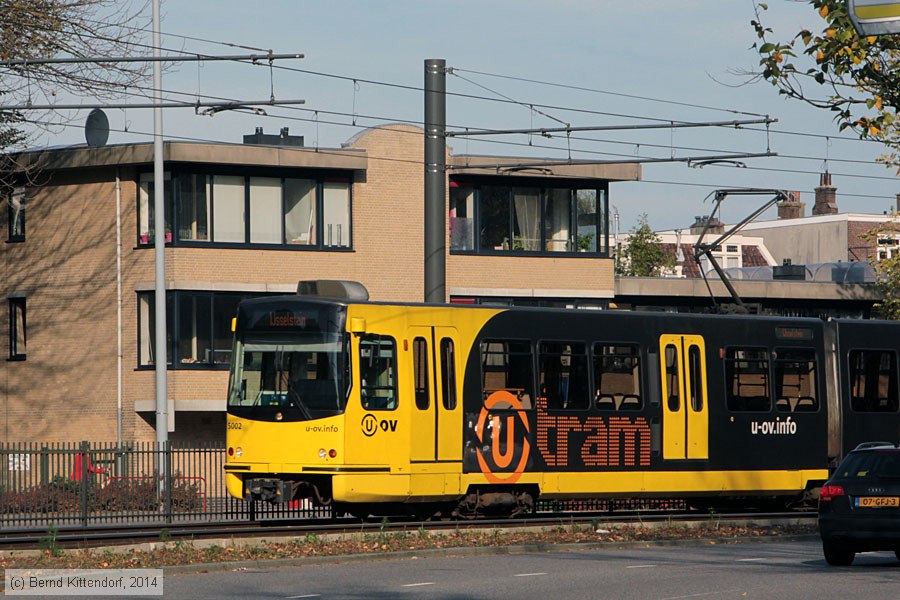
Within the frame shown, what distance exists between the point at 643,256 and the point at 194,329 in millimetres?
40594

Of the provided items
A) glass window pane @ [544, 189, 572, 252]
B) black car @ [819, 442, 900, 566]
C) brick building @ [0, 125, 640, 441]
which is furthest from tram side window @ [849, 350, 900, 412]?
glass window pane @ [544, 189, 572, 252]

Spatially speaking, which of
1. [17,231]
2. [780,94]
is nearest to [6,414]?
[17,231]

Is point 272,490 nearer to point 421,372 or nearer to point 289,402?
point 289,402

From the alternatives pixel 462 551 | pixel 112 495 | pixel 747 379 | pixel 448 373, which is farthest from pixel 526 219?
pixel 462 551

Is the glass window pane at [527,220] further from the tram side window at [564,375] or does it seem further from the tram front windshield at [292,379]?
the tram front windshield at [292,379]

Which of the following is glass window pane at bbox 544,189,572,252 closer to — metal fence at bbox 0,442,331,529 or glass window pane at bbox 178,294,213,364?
glass window pane at bbox 178,294,213,364

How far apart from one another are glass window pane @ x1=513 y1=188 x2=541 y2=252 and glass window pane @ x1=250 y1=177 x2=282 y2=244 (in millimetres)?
6957

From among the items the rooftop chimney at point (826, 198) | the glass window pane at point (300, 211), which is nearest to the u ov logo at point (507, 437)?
the glass window pane at point (300, 211)

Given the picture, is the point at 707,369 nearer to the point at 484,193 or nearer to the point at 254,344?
the point at 254,344

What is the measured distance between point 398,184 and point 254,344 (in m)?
19.3

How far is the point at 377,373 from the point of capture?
2109 centimetres

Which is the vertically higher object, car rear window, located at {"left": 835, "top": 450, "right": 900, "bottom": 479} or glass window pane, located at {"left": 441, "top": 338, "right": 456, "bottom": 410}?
glass window pane, located at {"left": 441, "top": 338, "right": 456, "bottom": 410}

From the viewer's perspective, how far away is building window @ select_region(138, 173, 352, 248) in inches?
1501

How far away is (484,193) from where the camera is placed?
41.9 meters
